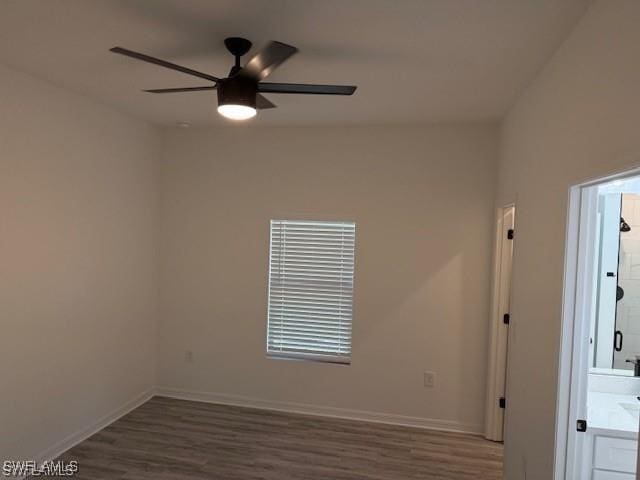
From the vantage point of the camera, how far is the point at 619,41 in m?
1.58

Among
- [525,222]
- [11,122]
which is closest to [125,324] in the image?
[11,122]

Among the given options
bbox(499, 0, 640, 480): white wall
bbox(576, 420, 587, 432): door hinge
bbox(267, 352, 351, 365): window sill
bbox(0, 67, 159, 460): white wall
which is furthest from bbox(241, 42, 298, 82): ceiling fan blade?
bbox(267, 352, 351, 365): window sill

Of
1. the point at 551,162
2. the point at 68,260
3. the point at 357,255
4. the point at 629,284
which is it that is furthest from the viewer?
the point at 357,255

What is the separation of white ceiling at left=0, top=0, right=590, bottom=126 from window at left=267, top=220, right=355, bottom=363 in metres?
1.41

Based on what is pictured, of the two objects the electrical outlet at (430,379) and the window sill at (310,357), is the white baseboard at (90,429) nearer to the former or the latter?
the window sill at (310,357)

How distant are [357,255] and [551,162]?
2.24 m

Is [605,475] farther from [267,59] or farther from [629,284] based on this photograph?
[267,59]

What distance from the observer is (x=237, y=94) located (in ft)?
7.25

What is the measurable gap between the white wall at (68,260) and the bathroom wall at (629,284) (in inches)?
156

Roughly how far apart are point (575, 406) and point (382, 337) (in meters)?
2.30

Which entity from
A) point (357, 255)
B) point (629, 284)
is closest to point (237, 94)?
point (357, 255)

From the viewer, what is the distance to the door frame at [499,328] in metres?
3.86

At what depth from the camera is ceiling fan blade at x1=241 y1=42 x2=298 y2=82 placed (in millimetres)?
1903

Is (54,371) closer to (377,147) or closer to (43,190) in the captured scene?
(43,190)
